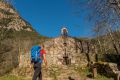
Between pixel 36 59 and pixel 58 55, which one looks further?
pixel 58 55

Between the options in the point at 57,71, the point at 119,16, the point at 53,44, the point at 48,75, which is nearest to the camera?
the point at 119,16

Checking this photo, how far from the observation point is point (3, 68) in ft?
138

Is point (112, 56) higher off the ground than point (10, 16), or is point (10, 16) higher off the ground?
point (10, 16)

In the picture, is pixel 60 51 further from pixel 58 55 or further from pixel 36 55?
pixel 36 55

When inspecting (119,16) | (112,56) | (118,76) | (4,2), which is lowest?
(118,76)

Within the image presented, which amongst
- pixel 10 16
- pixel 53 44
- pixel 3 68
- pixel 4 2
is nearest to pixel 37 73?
pixel 4 2

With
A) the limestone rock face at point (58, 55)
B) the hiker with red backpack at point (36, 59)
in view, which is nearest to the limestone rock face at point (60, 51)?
the limestone rock face at point (58, 55)

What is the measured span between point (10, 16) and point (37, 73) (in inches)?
839

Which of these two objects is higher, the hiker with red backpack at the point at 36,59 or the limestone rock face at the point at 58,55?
the limestone rock face at the point at 58,55

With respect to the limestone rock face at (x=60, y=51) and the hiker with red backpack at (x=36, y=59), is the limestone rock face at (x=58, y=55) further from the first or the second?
the hiker with red backpack at (x=36, y=59)

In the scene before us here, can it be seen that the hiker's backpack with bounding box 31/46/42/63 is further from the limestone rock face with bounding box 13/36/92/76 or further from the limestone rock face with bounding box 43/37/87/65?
the limestone rock face with bounding box 43/37/87/65

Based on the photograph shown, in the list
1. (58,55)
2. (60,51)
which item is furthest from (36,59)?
(60,51)

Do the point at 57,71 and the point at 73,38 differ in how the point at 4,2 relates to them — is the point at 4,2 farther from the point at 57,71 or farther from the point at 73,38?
the point at 73,38

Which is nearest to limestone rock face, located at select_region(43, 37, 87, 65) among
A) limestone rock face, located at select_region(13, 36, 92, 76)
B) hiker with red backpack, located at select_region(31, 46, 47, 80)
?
limestone rock face, located at select_region(13, 36, 92, 76)
